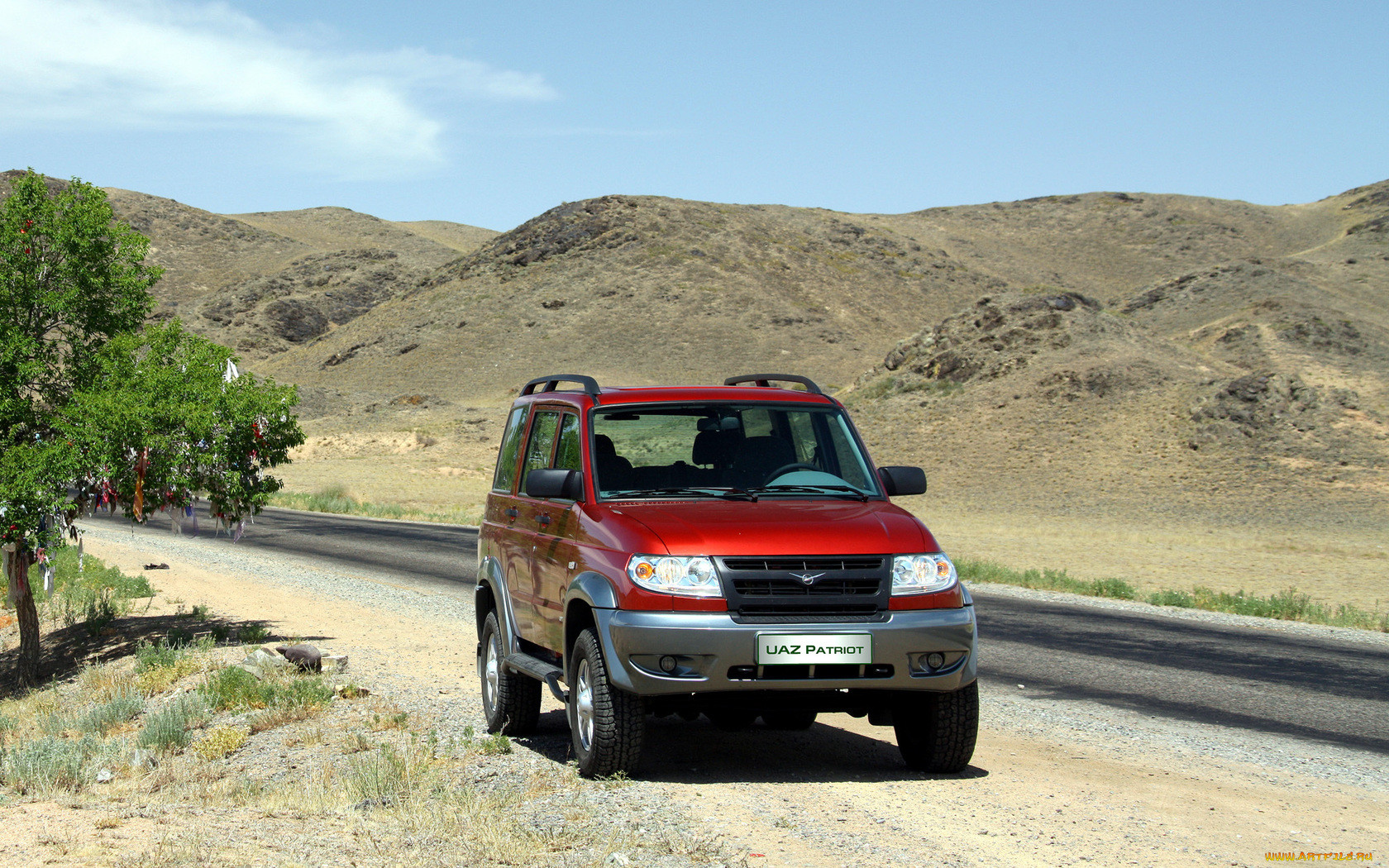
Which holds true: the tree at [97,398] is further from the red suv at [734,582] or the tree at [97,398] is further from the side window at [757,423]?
the side window at [757,423]

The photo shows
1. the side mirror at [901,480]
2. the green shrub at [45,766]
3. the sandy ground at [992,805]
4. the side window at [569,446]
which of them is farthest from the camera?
the side window at [569,446]

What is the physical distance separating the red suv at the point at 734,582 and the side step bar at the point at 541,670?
17mm

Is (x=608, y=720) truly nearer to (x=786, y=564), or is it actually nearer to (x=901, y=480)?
(x=786, y=564)

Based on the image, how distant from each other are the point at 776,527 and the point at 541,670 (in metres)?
2.00

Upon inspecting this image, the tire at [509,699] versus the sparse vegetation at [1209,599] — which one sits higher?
the tire at [509,699]

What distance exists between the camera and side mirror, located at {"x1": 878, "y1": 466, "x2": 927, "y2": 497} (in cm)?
752

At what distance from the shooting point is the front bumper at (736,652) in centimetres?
621

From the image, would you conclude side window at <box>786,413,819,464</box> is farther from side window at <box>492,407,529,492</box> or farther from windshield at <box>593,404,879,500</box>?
side window at <box>492,407,529,492</box>

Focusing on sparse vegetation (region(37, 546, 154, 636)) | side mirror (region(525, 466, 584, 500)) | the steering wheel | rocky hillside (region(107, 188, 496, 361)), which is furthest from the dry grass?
rocky hillside (region(107, 188, 496, 361))

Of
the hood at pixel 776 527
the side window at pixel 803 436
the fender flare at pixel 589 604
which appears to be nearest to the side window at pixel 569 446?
the hood at pixel 776 527

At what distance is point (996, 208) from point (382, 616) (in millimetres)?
148236

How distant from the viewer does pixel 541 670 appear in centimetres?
755

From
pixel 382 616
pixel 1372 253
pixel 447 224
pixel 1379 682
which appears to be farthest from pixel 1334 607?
pixel 447 224

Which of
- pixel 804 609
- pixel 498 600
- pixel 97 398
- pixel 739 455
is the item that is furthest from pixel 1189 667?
pixel 97 398
